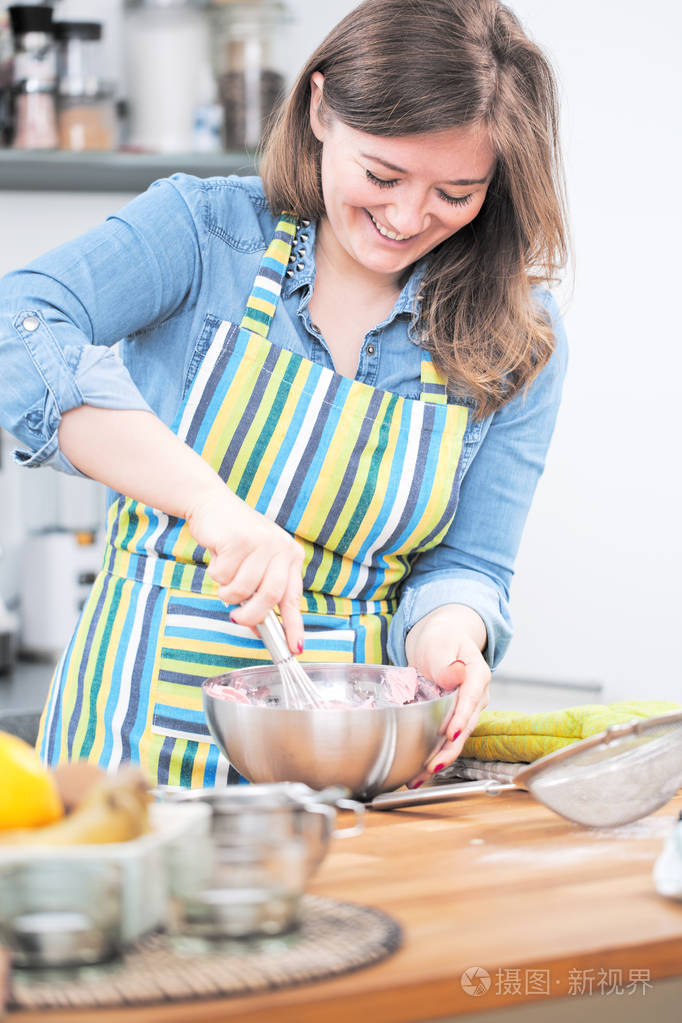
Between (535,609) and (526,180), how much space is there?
1197 mm

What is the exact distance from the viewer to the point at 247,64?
259 cm

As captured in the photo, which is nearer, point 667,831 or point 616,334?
point 667,831

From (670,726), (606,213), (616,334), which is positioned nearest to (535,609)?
(616,334)

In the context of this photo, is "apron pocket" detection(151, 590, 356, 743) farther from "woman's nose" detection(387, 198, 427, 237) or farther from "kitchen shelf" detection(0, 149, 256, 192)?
"kitchen shelf" detection(0, 149, 256, 192)

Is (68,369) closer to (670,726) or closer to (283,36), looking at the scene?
(670,726)

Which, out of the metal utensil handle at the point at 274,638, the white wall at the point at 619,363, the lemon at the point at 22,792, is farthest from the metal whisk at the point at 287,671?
the white wall at the point at 619,363

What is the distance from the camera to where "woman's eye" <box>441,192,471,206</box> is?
119cm

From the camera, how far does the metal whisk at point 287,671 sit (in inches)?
38.5

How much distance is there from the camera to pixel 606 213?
215cm

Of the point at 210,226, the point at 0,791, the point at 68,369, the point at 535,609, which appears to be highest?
the point at 210,226

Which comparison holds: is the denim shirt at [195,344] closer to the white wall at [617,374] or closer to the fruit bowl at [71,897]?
the fruit bowl at [71,897]

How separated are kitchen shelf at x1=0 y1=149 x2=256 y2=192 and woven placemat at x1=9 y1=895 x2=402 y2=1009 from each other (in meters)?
2.00

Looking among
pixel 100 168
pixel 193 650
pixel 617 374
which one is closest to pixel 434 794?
pixel 193 650

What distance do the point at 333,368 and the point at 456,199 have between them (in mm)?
227
